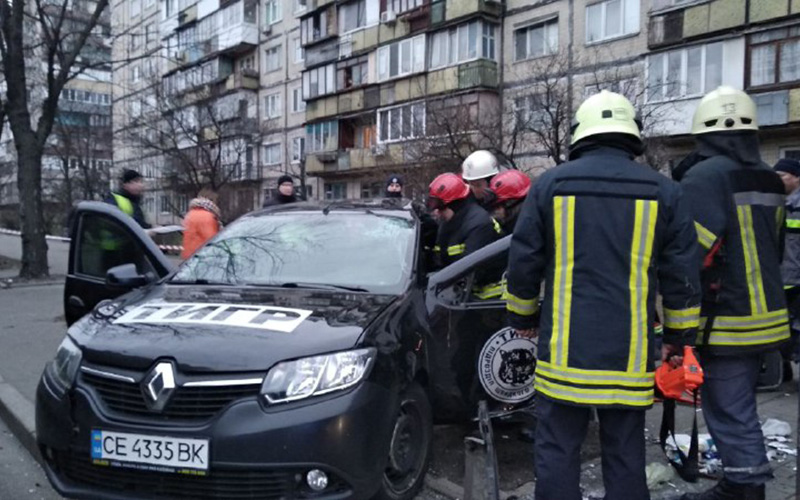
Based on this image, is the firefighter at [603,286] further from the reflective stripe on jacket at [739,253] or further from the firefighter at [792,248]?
the firefighter at [792,248]

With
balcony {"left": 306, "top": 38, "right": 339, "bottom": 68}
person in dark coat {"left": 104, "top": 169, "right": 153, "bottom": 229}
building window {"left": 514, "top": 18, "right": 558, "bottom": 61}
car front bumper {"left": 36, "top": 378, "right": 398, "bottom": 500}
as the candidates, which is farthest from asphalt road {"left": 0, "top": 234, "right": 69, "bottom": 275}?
building window {"left": 514, "top": 18, "right": 558, "bottom": 61}

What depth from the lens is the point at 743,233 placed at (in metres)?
3.22

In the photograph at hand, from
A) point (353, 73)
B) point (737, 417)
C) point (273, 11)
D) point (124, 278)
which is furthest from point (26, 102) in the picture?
point (273, 11)

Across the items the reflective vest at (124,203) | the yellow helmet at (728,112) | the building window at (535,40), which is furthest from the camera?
the building window at (535,40)

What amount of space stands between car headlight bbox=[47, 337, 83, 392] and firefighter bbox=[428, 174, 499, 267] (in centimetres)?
248

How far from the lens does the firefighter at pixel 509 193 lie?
5078 mm

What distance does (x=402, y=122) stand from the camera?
23.1 meters

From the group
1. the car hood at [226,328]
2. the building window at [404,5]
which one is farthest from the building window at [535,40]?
the car hood at [226,328]

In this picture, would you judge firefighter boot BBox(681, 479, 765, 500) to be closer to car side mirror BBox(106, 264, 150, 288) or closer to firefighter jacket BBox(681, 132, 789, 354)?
firefighter jacket BBox(681, 132, 789, 354)

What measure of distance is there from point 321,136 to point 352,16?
642 centimetres

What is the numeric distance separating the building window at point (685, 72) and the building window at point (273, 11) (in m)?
25.7

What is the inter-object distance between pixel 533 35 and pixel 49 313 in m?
Answer: 21.2

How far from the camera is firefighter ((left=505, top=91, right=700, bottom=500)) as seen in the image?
102 inches

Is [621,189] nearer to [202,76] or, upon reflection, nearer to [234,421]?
[234,421]
